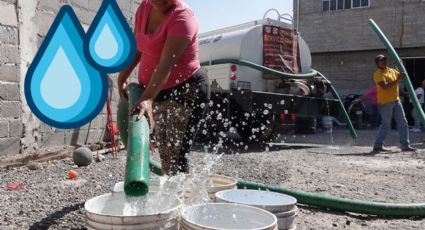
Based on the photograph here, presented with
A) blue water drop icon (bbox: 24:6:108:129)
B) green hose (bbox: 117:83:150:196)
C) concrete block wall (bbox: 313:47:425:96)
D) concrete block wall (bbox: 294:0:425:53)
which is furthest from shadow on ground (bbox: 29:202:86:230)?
concrete block wall (bbox: 294:0:425:53)

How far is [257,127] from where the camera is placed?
7793 millimetres

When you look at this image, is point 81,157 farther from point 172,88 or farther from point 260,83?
point 260,83

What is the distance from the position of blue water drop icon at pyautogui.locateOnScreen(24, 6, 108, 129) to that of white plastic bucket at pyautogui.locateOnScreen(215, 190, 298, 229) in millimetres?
3439

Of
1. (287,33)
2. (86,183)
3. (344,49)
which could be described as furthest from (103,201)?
(344,49)

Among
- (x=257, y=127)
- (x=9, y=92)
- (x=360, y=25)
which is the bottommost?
(x=257, y=127)

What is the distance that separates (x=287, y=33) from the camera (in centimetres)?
801

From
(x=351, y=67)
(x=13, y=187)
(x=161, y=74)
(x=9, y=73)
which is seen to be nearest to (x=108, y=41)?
(x=9, y=73)

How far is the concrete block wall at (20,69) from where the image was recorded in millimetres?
4578

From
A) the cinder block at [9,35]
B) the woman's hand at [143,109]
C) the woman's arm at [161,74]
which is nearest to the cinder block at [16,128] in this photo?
the cinder block at [9,35]

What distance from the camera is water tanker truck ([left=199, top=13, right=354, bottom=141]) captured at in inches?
273

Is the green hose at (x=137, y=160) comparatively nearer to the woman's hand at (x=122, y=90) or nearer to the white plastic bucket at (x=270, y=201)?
the white plastic bucket at (x=270, y=201)

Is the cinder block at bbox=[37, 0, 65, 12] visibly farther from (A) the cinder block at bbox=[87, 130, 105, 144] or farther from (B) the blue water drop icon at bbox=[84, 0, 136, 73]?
(A) the cinder block at bbox=[87, 130, 105, 144]

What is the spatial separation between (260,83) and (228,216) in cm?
580

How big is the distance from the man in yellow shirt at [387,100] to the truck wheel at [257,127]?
177 cm
